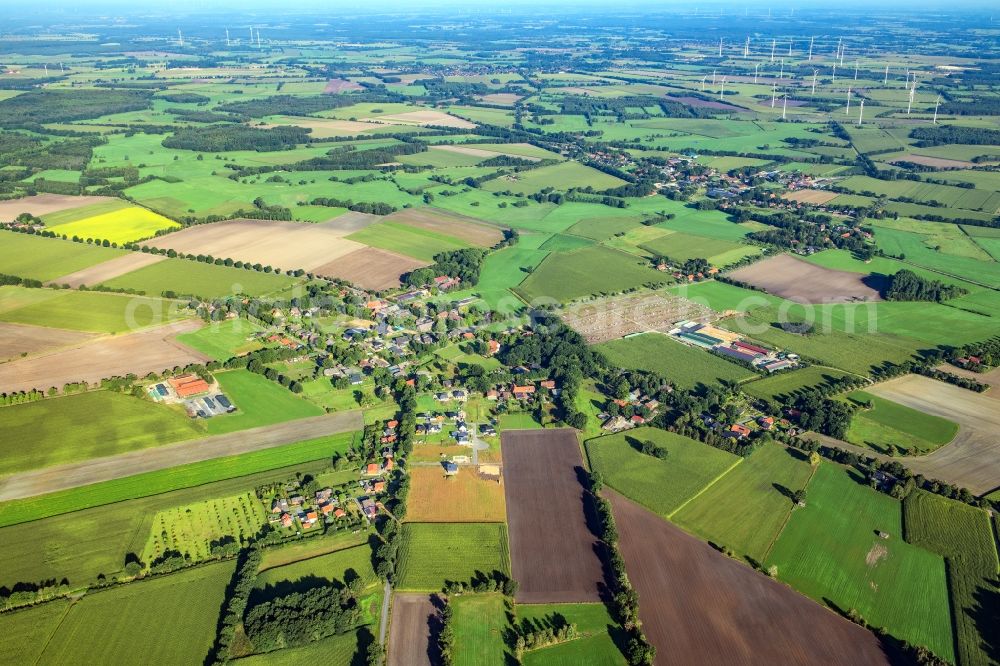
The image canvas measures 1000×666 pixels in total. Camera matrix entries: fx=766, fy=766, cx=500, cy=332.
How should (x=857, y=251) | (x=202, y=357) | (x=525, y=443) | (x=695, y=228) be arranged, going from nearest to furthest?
(x=525, y=443), (x=202, y=357), (x=857, y=251), (x=695, y=228)

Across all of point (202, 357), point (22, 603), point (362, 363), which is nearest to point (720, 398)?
point (362, 363)

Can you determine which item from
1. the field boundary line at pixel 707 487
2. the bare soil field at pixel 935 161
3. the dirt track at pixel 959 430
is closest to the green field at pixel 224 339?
the field boundary line at pixel 707 487

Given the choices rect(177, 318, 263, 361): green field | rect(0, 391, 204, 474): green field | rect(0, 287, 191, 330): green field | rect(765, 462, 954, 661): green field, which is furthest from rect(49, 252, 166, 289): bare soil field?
rect(765, 462, 954, 661): green field

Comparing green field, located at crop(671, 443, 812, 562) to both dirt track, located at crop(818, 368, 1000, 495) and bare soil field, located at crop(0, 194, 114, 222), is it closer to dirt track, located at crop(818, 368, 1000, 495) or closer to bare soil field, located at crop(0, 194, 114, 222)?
dirt track, located at crop(818, 368, 1000, 495)

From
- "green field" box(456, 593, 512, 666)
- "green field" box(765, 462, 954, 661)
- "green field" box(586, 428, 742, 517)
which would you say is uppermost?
"green field" box(586, 428, 742, 517)

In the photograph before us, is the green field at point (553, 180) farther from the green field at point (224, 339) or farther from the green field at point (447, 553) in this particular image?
the green field at point (447, 553)

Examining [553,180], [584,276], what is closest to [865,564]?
[584,276]

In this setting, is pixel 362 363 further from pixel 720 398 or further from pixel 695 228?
pixel 695 228
